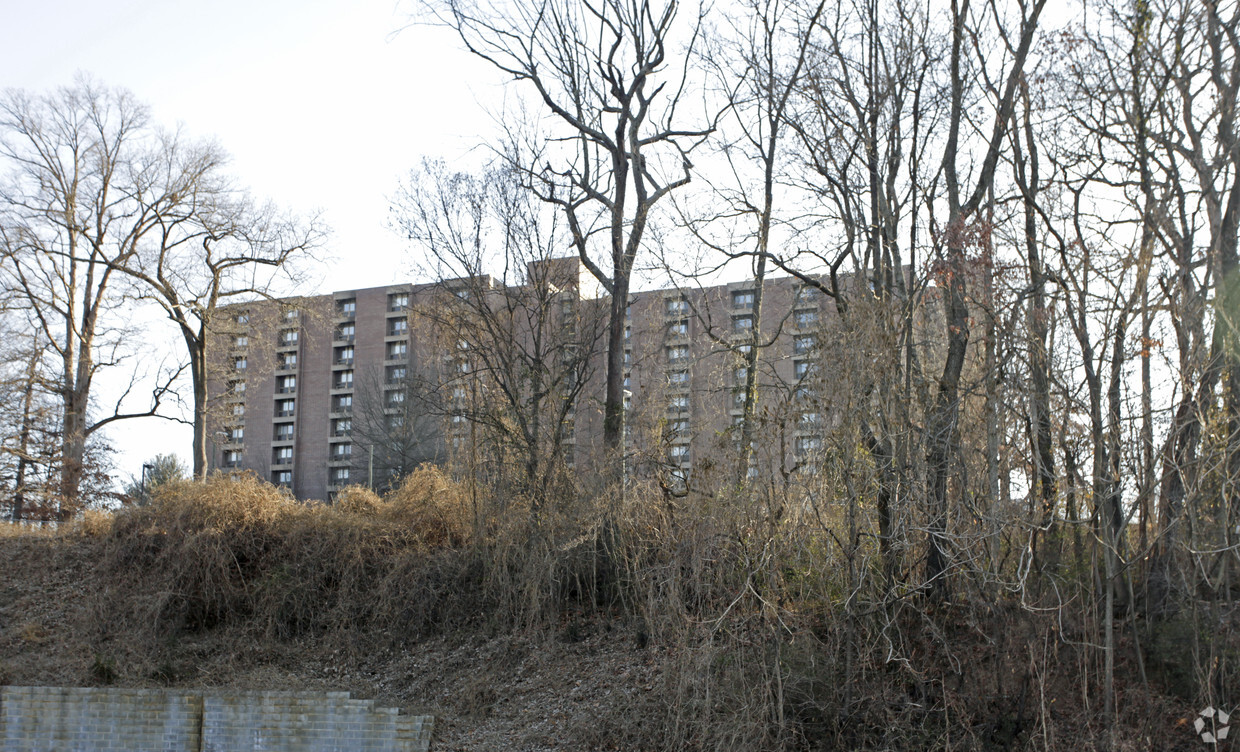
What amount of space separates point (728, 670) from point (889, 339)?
411 centimetres

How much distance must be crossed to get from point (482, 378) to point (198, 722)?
819cm

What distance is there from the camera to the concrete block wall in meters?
11.4

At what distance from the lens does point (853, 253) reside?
543 inches

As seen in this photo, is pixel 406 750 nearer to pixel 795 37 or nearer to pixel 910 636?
pixel 910 636

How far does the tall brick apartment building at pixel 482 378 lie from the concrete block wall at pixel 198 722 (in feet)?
16.8

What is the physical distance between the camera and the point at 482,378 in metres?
18.1

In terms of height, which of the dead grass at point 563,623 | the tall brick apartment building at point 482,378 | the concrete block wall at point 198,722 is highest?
the tall brick apartment building at point 482,378

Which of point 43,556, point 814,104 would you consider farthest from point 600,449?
point 43,556

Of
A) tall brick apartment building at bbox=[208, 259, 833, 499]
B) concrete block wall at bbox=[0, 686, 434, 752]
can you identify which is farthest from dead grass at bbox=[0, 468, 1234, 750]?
concrete block wall at bbox=[0, 686, 434, 752]

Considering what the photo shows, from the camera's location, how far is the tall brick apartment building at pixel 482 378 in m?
12.2

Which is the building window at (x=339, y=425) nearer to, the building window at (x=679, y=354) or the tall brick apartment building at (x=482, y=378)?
the tall brick apartment building at (x=482, y=378)

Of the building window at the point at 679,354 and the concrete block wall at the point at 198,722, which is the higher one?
the building window at the point at 679,354

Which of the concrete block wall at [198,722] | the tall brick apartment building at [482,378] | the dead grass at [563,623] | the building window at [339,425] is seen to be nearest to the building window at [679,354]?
the tall brick apartment building at [482,378]

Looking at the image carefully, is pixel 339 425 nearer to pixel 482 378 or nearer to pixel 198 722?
pixel 482 378
